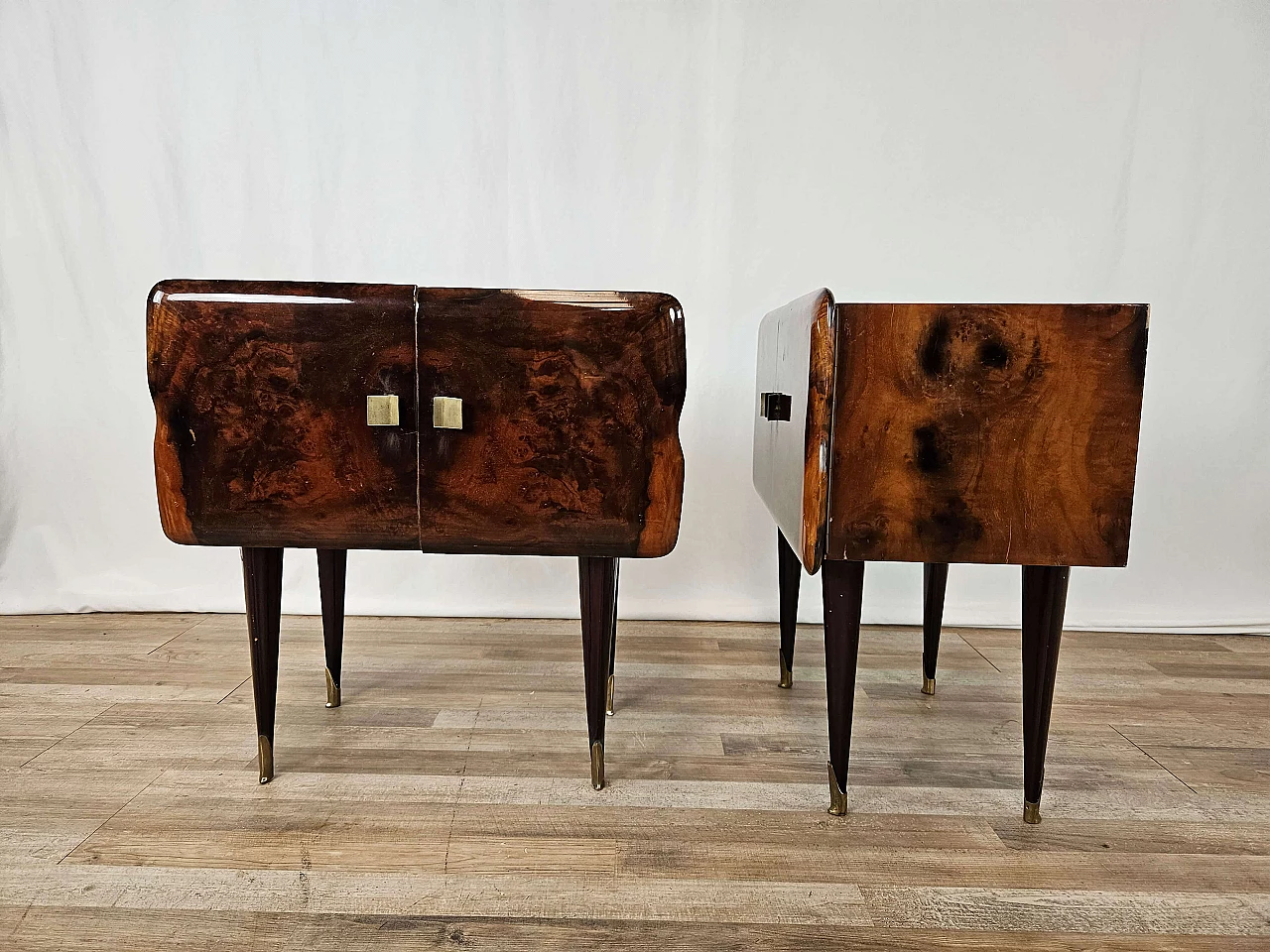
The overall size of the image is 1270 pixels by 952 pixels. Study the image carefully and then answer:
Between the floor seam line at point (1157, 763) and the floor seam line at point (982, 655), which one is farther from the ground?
the floor seam line at point (1157, 763)

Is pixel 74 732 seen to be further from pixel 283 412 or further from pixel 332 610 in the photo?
pixel 283 412

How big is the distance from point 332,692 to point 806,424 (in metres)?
1.10

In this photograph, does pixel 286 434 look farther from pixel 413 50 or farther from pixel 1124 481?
pixel 413 50

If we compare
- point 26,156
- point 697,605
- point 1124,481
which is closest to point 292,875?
point 1124,481

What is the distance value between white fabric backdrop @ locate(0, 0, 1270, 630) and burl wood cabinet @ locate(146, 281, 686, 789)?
1.15 m

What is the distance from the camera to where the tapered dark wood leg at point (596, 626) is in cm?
129

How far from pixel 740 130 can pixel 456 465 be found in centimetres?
146

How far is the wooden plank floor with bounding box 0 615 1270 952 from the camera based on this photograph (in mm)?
1016

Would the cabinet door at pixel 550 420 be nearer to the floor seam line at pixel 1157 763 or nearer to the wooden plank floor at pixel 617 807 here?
the wooden plank floor at pixel 617 807

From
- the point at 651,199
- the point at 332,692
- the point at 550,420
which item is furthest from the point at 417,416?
the point at 651,199

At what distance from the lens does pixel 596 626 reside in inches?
51.1

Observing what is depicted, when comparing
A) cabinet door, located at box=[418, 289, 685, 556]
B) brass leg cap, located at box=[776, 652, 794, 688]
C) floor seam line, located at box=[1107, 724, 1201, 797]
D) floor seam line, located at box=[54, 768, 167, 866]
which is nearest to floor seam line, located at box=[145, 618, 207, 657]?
floor seam line, located at box=[54, 768, 167, 866]

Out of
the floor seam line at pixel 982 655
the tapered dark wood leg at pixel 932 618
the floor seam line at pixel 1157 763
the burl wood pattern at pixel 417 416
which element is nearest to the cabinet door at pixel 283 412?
the burl wood pattern at pixel 417 416

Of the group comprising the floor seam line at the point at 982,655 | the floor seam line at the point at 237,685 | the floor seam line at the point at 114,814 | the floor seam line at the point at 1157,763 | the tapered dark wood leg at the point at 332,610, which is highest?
the tapered dark wood leg at the point at 332,610
